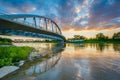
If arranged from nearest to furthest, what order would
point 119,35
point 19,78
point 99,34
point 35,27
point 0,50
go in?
point 19,78 < point 0,50 < point 35,27 < point 119,35 < point 99,34

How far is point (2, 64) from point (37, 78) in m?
4.71

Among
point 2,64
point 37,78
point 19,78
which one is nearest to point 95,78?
point 37,78

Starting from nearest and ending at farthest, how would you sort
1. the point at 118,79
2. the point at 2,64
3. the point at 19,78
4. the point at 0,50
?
the point at 118,79 → the point at 19,78 → the point at 2,64 → the point at 0,50

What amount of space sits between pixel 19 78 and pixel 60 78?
2168 mm

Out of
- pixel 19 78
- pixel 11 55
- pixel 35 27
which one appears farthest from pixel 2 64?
pixel 35 27

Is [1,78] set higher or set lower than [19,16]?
lower

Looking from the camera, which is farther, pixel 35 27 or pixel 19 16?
pixel 35 27

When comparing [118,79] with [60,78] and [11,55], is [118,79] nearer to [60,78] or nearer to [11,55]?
[60,78]

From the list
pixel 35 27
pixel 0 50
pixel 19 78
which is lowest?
pixel 19 78

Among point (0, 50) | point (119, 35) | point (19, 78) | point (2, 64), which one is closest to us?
point (19, 78)

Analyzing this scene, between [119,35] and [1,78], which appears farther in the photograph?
[119,35]

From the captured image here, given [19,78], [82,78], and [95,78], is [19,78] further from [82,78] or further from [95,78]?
[95,78]

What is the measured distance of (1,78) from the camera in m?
8.31

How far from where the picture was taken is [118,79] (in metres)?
7.84
